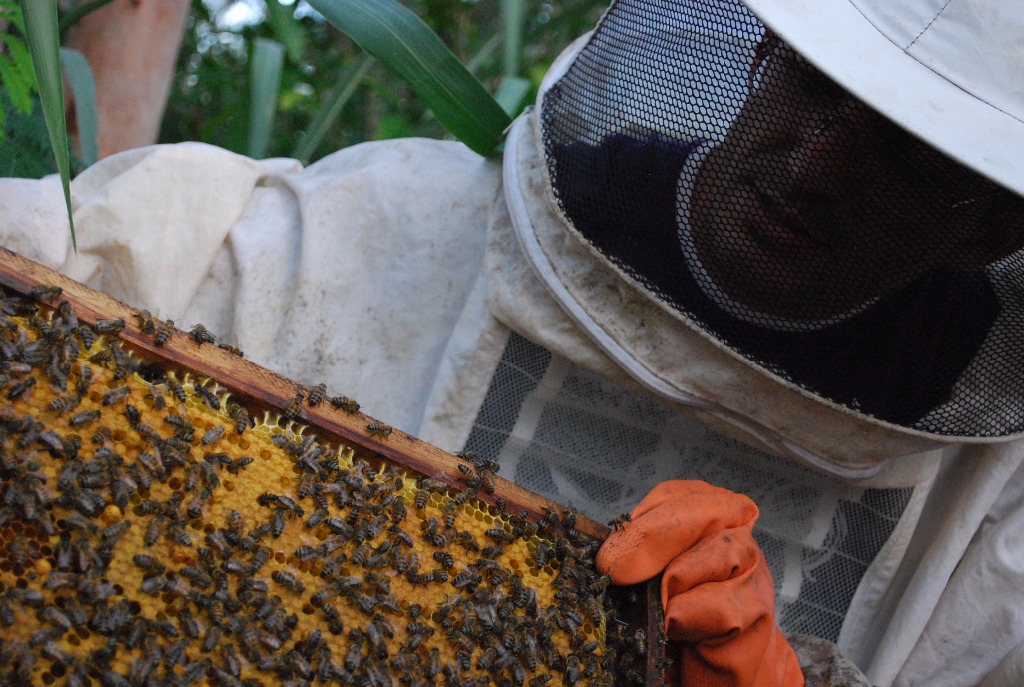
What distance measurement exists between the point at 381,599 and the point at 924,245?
128 cm

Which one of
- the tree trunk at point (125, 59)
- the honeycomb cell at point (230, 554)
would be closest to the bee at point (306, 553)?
the honeycomb cell at point (230, 554)

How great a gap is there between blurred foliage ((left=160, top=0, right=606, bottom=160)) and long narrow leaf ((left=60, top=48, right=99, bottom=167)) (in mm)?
1511

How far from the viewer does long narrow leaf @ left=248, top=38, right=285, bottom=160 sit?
3.06 metres

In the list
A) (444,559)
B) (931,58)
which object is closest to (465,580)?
(444,559)

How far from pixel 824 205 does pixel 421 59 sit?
3.77ft

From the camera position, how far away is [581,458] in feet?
7.73

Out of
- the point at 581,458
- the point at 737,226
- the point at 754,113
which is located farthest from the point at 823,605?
the point at 754,113

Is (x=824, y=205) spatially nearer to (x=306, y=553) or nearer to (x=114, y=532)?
(x=306, y=553)

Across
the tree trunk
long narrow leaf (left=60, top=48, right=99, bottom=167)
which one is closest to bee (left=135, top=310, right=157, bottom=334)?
long narrow leaf (left=60, top=48, right=99, bottom=167)

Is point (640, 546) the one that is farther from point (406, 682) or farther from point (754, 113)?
point (754, 113)

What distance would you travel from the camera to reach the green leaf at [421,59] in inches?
91.0

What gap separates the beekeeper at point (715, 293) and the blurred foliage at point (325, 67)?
1783 millimetres

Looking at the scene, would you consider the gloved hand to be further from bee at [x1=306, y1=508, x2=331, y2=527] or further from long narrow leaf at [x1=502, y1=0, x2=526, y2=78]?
long narrow leaf at [x1=502, y1=0, x2=526, y2=78]

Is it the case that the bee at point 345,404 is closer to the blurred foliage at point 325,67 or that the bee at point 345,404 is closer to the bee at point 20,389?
the bee at point 20,389
